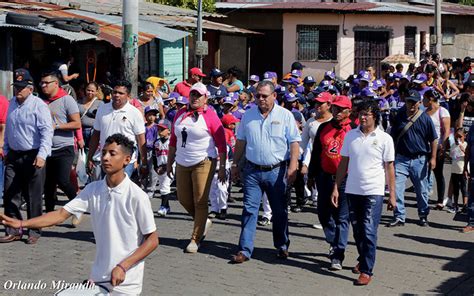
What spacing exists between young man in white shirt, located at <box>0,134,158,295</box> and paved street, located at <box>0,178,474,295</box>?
2661mm

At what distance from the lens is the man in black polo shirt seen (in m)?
12.7

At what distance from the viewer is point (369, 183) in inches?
377

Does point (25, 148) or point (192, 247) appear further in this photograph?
point (25, 148)

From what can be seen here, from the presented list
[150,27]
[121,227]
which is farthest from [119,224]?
[150,27]

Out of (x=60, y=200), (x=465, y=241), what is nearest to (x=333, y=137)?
(x=465, y=241)

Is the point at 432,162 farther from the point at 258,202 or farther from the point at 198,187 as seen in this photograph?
the point at 198,187

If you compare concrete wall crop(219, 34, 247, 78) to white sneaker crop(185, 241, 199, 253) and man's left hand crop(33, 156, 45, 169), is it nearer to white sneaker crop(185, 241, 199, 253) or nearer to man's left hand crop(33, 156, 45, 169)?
man's left hand crop(33, 156, 45, 169)

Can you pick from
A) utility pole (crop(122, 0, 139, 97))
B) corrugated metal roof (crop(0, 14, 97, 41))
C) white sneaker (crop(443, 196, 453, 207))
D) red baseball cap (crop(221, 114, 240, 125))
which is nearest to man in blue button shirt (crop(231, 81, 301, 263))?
red baseball cap (crop(221, 114, 240, 125))

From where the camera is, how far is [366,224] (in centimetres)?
952

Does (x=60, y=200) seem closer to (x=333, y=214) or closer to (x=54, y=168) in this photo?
(x=54, y=168)

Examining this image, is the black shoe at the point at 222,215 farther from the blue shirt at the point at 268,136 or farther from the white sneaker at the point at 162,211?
the blue shirt at the point at 268,136

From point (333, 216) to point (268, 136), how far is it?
1123mm

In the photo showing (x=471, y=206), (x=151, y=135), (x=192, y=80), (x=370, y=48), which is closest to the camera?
(x=471, y=206)

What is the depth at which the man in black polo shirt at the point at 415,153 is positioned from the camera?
12727 millimetres
